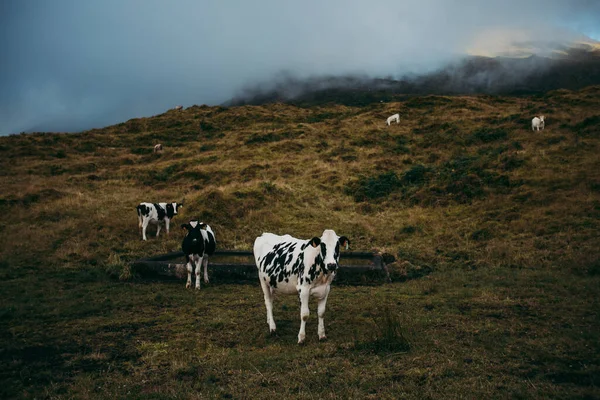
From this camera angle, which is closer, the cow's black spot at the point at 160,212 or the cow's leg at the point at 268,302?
the cow's leg at the point at 268,302

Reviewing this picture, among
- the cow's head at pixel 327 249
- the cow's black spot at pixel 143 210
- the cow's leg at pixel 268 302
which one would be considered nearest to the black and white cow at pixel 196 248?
the cow's leg at pixel 268 302

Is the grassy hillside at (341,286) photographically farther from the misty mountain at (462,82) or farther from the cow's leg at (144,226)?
the misty mountain at (462,82)

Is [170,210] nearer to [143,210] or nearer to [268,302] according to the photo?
Answer: [143,210]

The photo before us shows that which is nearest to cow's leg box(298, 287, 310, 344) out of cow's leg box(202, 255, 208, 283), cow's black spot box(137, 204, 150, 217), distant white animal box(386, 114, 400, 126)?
cow's leg box(202, 255, 208, 283)

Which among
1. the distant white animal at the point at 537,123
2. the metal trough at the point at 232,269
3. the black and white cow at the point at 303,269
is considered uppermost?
the distant white animal at the point at 537,123

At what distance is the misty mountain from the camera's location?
109312 mm

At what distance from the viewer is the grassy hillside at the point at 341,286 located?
252 inches

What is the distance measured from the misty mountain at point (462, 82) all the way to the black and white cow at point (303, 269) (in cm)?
8305

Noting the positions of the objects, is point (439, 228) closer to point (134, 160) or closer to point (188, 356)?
point (188, 356)

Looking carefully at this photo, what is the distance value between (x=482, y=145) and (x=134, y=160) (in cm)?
3077

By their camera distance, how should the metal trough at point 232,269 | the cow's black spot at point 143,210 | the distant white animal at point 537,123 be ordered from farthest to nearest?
the distant white animal at point 537,123
the cow's black spot at point 143,210
the metal trough at point 232,269

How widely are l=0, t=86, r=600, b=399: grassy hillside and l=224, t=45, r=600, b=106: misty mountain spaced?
63.4 m

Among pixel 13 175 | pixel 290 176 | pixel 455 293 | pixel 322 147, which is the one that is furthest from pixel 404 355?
pixel 13 175

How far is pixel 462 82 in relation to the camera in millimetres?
132625
